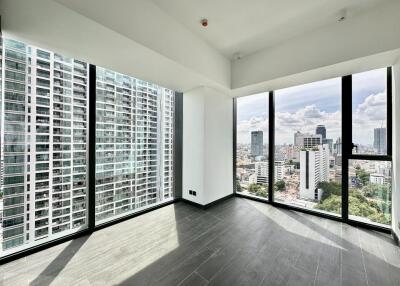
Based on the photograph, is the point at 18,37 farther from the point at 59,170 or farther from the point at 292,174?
the point at 292,174

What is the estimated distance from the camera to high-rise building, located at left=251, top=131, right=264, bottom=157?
3709 mm

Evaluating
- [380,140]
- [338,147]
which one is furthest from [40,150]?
[380,140]

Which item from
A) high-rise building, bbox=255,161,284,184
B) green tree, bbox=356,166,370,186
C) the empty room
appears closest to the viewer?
the empty room

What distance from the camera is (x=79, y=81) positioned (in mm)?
2354

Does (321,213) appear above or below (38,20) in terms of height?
below

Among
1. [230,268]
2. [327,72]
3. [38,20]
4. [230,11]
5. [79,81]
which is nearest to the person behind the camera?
[38,20]

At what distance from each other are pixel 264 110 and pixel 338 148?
150cm

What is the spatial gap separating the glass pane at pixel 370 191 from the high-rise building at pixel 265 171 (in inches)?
42.3

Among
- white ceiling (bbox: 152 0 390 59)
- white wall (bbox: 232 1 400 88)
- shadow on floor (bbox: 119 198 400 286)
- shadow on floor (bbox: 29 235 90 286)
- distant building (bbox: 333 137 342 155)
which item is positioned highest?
white ceiling (bbox: 152 0 390 59)

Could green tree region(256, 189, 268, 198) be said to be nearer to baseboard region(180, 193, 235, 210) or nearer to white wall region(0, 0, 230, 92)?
baseboard region(180, 193, 235, 210)

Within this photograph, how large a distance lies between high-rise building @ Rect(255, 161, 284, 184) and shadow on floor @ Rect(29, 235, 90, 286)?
326 cm

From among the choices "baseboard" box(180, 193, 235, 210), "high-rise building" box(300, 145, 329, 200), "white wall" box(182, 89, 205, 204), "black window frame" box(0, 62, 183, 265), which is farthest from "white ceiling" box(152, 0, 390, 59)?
"baseboard" box(180, 193, 235, 210)

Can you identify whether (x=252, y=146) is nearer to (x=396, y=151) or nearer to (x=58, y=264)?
(x=396, y=151)

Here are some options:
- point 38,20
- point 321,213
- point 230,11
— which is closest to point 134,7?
point 38,20
